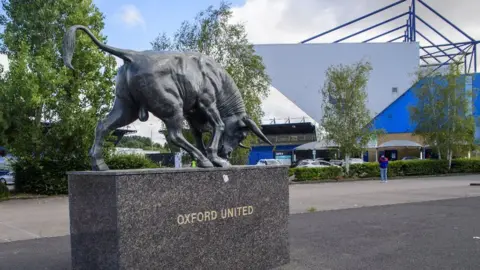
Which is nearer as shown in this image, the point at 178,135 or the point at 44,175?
the point at 178,135

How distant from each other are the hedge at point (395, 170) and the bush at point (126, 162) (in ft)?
31.7

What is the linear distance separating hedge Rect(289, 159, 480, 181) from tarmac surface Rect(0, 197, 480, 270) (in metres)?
14.6

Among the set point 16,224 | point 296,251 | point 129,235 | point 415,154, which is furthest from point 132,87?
point 415,154

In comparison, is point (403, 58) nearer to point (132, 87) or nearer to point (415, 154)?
point (415, 154)

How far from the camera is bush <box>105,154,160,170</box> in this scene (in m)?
18.5

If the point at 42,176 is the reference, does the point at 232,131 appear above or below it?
above

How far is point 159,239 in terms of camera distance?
4.53m

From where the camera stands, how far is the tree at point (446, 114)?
94.9 ft

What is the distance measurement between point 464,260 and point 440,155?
2634 cm

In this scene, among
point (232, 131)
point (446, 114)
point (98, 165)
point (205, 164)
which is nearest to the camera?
point (98, 165)

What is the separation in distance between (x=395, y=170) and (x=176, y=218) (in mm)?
25657

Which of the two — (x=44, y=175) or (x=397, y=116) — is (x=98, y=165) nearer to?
(x=44, y=175)

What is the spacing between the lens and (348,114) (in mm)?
27203

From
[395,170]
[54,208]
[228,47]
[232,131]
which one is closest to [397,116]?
[395,170]
